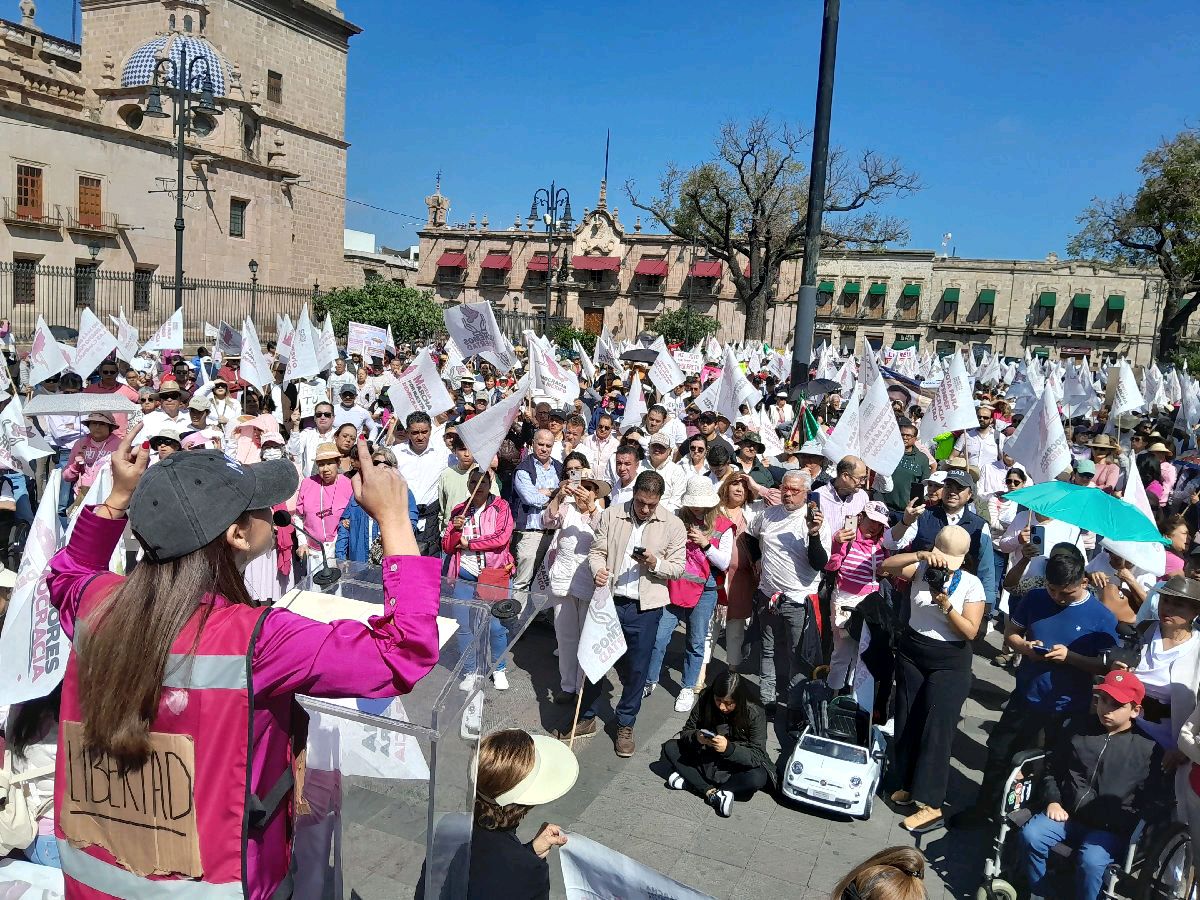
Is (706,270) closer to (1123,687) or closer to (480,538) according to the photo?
(480,538)

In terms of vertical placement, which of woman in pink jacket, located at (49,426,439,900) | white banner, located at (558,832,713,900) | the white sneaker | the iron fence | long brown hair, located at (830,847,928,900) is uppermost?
the iron fence

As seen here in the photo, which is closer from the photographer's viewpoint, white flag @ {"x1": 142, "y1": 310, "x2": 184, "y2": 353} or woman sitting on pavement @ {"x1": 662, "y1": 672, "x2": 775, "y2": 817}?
woman sitting on pavement @ {"x1": 662, "y1": 672, "x2": 775, "y2": 817}

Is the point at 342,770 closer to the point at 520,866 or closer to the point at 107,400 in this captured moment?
the point at 520,866

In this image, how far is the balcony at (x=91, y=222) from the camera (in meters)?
31.9

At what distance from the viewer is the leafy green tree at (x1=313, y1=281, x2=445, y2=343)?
32.7 meters

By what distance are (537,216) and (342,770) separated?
2707 cm

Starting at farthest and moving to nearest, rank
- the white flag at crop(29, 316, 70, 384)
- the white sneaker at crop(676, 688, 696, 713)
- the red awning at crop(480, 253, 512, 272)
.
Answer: the red awning at crop(480, 253, 512, 272) < the white flag at crop(29, 316, 70, 384) < the white sneaker at crop(676, 688, 696, 713)

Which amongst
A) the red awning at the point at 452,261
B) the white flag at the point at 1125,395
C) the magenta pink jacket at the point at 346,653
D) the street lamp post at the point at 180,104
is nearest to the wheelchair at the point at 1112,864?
the magenta pink jacket at the point at 346,653

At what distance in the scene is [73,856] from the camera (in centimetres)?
191

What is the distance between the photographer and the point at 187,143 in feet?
115

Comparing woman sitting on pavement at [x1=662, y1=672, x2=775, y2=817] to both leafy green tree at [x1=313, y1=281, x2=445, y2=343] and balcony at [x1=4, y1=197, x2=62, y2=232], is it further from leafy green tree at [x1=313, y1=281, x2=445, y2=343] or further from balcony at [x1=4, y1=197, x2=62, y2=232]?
balcony at [x1=4, y1=197, x2=62, y2=232]

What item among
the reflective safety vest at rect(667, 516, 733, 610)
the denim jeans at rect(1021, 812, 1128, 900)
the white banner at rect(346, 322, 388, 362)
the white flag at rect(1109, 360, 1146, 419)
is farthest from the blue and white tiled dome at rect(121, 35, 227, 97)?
the denim jeans at rect(1021, 812, 1128, 900)

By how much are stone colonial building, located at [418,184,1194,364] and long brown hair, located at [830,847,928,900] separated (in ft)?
183

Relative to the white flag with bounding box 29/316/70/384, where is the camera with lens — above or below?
below
